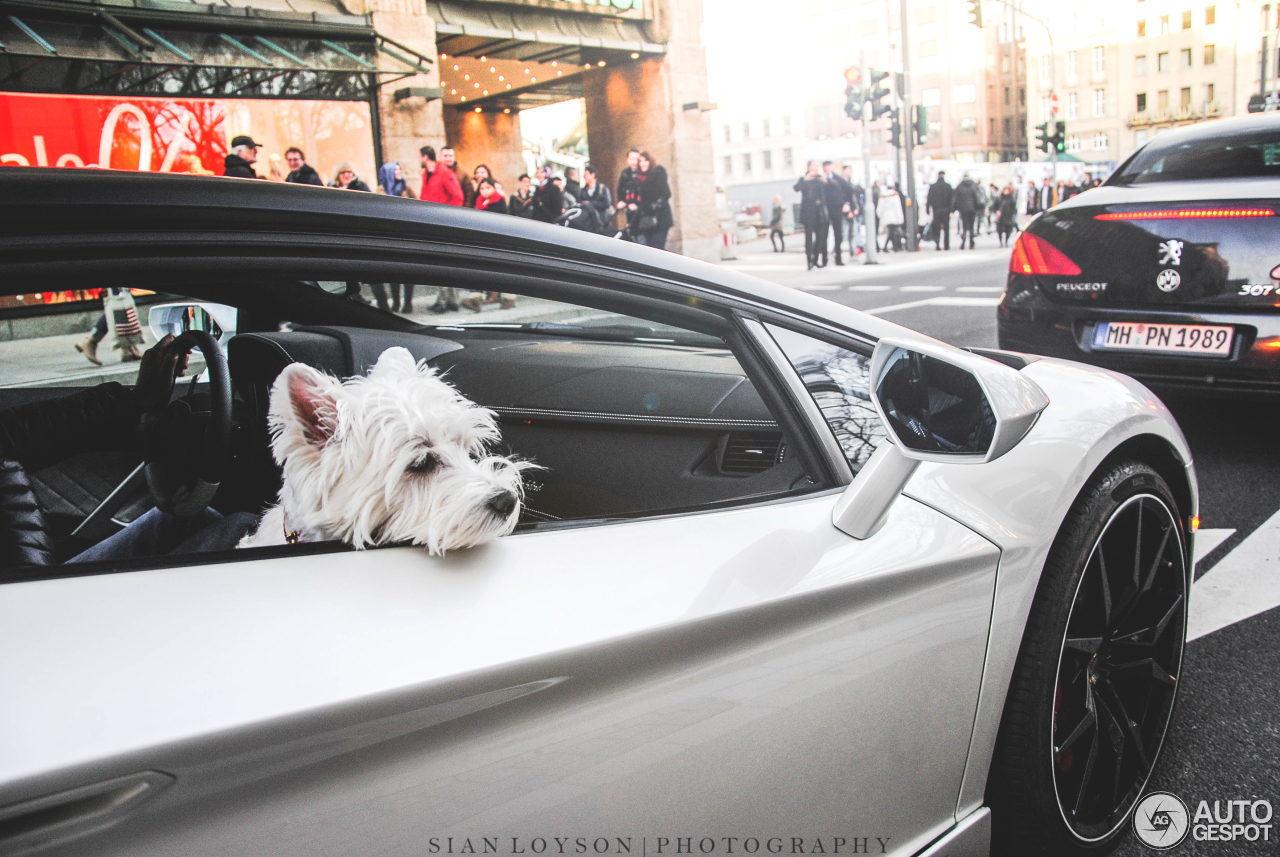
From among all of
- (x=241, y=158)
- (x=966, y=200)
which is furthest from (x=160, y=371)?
(x=966, y=200)

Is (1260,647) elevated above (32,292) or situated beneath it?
situated beneath

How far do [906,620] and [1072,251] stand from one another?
3805mm

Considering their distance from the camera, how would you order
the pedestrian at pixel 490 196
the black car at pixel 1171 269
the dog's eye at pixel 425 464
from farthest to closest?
the pedestrian at pixel 490 196 < the black car at pixel 1171 269 < the dog's eye at pixel 425 464

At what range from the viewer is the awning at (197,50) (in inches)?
473

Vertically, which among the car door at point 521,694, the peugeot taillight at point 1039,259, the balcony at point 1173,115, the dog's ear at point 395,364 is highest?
the balcony at point 1173,115

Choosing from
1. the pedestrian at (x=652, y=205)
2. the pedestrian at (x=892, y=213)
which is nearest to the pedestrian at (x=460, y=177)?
the pedestrian at (x=652, y=205)

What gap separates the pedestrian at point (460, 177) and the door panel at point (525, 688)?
326 inches

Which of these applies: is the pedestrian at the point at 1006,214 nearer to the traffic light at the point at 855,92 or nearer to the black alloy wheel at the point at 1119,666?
the traffic light at the point at 855,92

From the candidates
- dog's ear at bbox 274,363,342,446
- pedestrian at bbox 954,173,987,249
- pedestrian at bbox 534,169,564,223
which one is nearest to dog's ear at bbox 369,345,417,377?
dog's ear at bbox 274,363,342,446

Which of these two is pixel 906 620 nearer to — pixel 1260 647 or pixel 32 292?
pixel 32 292

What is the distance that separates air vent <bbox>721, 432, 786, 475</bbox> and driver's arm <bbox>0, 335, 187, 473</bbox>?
123cm

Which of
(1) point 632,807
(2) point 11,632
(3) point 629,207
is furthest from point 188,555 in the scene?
(3) point 629,207

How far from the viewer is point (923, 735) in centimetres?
146

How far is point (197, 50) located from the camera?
13.2 m
